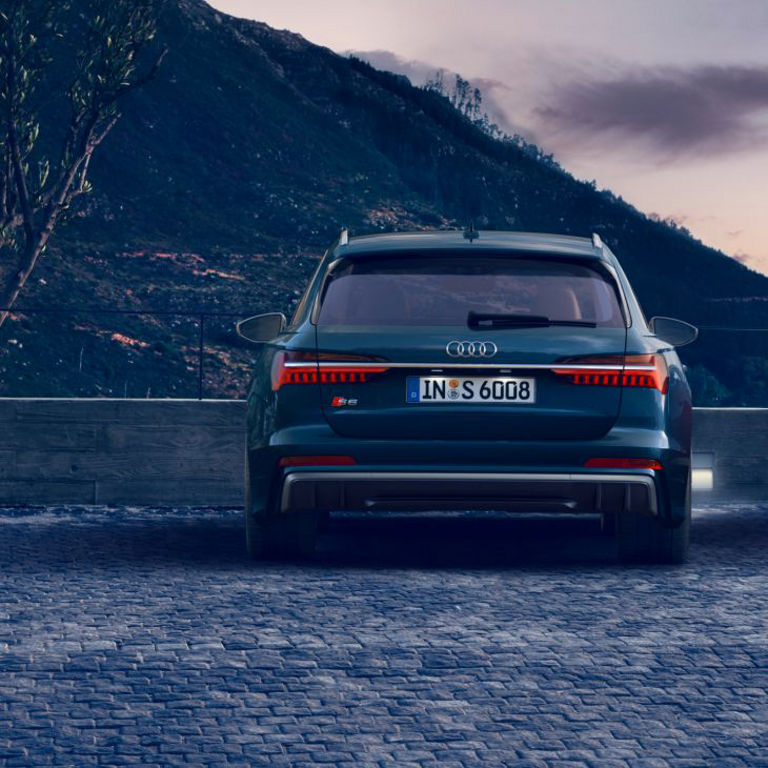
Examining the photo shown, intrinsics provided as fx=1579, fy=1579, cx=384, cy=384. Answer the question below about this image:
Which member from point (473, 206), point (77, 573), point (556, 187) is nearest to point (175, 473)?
point (77, 573)

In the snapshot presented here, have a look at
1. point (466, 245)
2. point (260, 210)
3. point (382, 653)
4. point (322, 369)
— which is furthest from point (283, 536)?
point (260, 210)

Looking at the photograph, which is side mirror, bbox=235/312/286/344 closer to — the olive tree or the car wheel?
the car wheel

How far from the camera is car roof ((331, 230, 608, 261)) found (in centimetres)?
822

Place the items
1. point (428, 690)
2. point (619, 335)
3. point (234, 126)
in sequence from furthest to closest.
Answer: point (234, 126) → point (619, 335) → point (428, 690)

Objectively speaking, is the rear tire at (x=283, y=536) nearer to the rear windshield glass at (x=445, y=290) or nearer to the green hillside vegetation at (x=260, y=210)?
the rear windshield glass at (x=445, y=290)

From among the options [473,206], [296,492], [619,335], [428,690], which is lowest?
[428,690]

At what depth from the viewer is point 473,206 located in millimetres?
97688

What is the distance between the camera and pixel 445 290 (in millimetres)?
8125

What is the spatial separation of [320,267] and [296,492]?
1310mm

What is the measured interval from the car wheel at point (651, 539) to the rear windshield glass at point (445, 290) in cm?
122

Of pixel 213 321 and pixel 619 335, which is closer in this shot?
pixel 619 335

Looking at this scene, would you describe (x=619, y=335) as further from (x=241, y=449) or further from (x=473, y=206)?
(x=473, y=206)

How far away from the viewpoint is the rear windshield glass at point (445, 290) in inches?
320

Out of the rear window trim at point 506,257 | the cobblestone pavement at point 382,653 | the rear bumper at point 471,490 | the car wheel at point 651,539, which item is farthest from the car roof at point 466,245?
the cobblestone pavement at point 382,653
